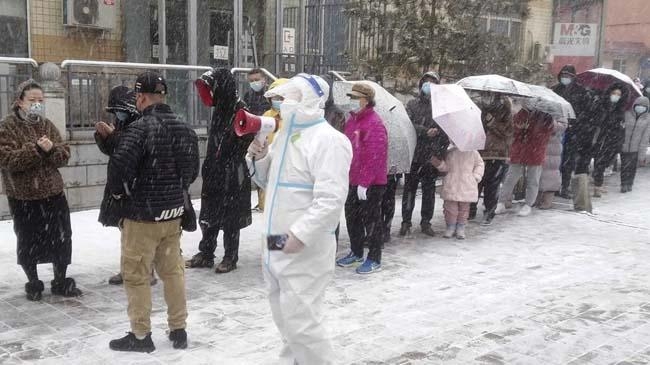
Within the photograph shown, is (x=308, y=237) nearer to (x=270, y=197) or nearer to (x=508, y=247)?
(x=270, y=197)

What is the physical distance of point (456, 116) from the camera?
8000mm

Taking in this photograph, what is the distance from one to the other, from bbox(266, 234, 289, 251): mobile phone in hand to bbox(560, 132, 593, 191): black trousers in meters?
8.87

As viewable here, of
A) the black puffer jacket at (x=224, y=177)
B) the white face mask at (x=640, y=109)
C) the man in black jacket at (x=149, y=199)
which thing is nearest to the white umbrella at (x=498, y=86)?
the black puffer jacket at (x=224, y=177)

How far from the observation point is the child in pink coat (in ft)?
27.6

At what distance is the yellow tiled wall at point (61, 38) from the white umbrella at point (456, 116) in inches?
252

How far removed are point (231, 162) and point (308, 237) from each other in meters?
3.08

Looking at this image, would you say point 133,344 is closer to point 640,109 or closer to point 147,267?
point 147,267

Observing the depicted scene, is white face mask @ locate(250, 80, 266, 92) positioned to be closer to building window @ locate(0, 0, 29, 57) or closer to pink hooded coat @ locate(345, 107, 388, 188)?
pink hooded coat @ locate(345, 107, 388, 188)

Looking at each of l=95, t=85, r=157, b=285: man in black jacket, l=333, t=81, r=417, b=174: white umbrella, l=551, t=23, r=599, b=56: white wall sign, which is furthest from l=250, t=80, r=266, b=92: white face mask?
l=551, t=23, r=599, b=56: white wall sign

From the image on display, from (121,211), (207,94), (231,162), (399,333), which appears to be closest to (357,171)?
(231,162)

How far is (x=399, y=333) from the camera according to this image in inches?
203

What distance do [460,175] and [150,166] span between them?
4856 millimetres

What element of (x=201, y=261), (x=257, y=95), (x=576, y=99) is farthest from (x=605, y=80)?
(x=201, y=261)

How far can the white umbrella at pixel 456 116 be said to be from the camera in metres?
7.96
